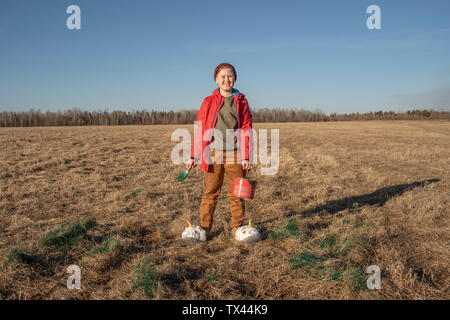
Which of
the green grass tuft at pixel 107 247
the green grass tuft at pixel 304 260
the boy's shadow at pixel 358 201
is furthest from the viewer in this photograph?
the boy's shadow at pixel 358 201

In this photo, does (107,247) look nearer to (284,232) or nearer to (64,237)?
(64,237)

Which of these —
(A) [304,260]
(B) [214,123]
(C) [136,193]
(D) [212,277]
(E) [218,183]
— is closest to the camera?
(D) [212,277]

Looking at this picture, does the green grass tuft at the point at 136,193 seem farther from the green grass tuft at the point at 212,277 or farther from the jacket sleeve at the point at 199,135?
the green grass tuft at the point at 212,277

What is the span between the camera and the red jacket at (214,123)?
13.6 ft

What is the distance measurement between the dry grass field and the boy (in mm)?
884

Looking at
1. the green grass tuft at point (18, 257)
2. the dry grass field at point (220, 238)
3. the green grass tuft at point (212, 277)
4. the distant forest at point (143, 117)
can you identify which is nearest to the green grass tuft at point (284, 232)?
the dry grass field at point (220, 238)

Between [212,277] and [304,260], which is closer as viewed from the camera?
[212,277]

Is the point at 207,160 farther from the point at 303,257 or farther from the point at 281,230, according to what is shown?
the point at 303,257

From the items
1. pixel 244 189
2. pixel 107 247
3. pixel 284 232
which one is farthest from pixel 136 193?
pixel 284 232

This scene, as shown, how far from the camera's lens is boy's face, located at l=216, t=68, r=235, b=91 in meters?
4.08

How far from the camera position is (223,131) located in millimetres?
4168

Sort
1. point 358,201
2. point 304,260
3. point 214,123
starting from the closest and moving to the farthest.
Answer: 1. point 304,260
2. point 214,123
3. point 358,201

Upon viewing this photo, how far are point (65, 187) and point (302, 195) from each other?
515 centimetres

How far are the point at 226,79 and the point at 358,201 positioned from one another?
3.94 m
